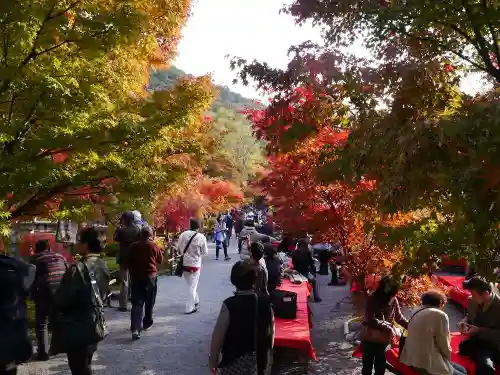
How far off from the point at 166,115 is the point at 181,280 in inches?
307

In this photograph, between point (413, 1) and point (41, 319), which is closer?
point (413, 1)

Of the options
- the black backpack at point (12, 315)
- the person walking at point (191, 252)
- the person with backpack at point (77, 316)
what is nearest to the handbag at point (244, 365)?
the person with backpack at point (77, 316)

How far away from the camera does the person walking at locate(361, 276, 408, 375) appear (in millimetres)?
4969

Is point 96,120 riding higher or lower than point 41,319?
higher

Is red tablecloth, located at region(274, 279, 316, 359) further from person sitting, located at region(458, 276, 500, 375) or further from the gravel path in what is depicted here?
person sitting, located at region(458, 276, 500, 375)

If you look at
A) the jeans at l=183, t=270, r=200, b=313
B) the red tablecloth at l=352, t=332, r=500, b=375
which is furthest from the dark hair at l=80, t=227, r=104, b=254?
the jeans at l=183, t=270, r=200, b=313

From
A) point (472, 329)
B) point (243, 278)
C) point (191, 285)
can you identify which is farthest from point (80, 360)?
point (191, 285)

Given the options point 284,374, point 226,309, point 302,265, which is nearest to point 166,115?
point 226,309

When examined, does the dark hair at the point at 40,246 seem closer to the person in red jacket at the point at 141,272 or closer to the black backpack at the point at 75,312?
the person in red jacket at the point at 141,272

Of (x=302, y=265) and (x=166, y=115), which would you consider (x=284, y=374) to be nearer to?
(x=166, y=115)

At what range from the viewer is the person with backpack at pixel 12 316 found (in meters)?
3.29

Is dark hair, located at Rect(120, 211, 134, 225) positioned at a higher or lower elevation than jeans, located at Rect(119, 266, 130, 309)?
higher

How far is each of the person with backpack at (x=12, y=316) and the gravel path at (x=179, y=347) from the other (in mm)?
2468

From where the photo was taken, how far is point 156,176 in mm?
5848
